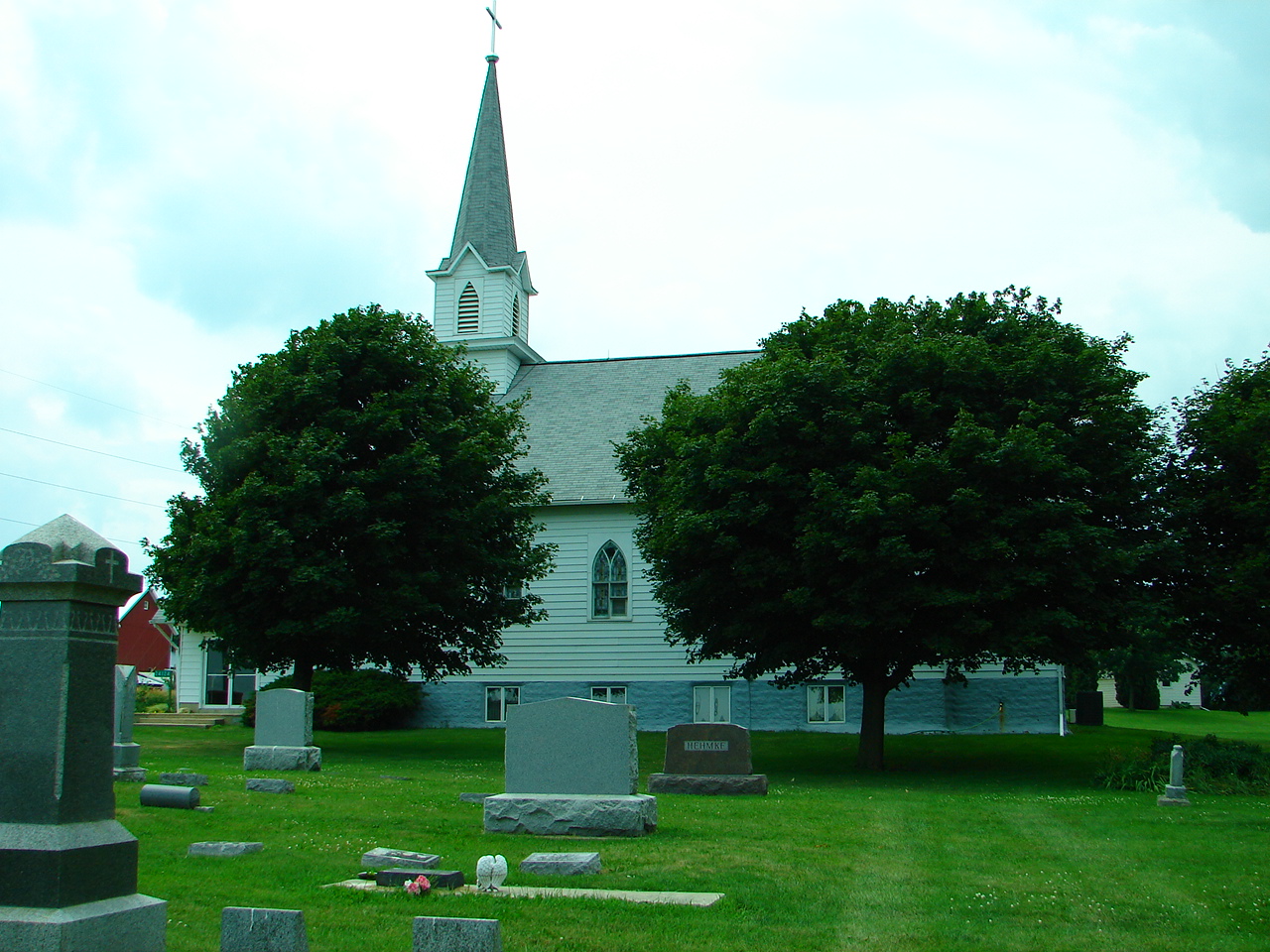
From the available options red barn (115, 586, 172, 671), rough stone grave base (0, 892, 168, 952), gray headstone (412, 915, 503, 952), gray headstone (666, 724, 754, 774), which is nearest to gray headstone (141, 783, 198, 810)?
gray headstone (666, 724, 754, 774)

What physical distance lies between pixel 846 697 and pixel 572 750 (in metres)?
22.0

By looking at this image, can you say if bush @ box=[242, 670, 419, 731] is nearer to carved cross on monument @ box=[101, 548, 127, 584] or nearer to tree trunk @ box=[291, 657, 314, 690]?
tree trunk @ box=[291, 657, 314, 690]

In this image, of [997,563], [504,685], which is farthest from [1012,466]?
[504,685]

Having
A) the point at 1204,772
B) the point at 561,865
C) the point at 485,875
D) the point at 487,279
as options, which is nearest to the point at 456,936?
the point at 485,875

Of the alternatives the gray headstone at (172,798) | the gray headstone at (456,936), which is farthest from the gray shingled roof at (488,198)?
the gray headstone at (456,936)

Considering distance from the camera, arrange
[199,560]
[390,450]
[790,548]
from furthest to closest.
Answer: [390,450], [199,560], [790,548]

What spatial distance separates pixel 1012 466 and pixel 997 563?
72.7 inches

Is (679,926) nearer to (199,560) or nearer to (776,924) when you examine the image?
(776,924)

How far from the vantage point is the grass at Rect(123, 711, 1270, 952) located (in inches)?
309

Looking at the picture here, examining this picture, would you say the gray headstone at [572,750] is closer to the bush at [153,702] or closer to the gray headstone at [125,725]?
the gray headstone at [125,725]

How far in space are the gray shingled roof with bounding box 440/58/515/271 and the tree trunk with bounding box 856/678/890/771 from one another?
22563 millimetres

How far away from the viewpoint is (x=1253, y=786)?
1914cm

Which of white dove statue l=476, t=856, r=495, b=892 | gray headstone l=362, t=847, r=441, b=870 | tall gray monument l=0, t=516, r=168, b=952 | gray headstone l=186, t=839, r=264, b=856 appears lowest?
gray headstone l=186, t=839, r=264, b=856

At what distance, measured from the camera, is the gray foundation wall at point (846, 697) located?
32531 millimetres
